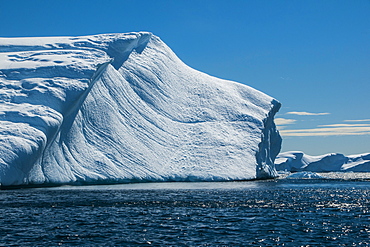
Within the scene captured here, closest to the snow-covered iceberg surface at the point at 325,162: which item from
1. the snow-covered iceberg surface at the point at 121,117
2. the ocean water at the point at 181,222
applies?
the snow-covered iceberg surface at the point at 121,117

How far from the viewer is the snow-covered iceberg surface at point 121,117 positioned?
35.0 meters

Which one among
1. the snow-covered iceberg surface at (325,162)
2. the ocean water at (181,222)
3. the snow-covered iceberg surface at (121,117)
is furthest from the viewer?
the snow-covered iceberg surface at (325,162)

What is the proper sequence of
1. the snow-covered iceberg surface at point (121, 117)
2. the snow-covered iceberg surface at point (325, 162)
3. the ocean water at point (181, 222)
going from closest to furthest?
the ocean water at point (181, 222) → the snow-covered iceberg surface at point (121, 117) → the snow-covered iceberg surface at point (325, 162)

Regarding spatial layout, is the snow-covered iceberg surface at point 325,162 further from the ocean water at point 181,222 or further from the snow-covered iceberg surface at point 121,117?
the ocean water at point 181,222

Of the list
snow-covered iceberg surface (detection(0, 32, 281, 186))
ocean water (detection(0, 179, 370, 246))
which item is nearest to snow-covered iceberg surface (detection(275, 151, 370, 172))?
snow-covered iceberg surface (detection(0, 32, 281, 186))

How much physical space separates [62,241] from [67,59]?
30.4 meters

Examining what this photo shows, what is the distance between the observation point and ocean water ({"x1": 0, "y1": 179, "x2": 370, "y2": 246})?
13.6m

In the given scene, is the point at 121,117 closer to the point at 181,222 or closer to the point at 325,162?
the point at 181,222

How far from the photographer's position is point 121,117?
148ft

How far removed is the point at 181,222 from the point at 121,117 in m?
28.8

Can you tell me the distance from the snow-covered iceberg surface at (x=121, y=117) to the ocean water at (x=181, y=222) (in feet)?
35.1

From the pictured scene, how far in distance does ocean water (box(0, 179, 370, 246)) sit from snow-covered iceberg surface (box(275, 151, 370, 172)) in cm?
9000

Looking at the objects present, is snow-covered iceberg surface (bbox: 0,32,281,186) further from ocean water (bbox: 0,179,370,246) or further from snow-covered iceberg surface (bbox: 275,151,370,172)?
snow-covered iceberg surface (bbox: 275,151,370,172)

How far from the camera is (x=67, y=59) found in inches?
1647
